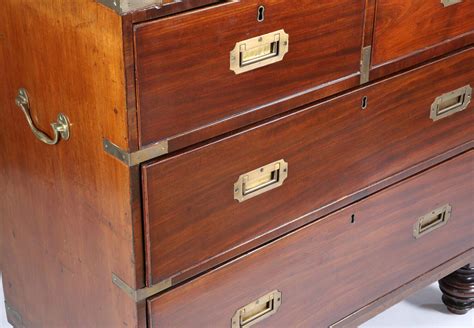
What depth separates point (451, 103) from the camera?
6.38 feet

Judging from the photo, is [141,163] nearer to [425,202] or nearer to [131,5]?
[131,5]

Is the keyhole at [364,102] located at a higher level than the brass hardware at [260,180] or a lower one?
higher

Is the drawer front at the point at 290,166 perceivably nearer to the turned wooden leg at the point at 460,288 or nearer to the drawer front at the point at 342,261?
the drawer front at the point at 342,261

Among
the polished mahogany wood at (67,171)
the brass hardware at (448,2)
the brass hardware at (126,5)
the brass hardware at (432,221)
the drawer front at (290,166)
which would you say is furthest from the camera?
the brass hardware at (432,221)

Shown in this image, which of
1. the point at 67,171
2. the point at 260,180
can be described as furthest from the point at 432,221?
the point at 67,171

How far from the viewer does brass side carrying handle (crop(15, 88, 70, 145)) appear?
1542 millimetres

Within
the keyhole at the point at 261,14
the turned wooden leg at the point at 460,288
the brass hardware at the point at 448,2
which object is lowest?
the turned wooden leg at the point at 460,288

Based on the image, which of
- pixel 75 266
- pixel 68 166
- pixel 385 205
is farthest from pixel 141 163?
pixel 385 205

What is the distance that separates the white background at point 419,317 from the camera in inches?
89.8

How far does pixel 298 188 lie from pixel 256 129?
0.62 ft

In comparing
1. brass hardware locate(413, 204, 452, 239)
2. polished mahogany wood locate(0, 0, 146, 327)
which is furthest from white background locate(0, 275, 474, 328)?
Result: polished mahogany wood locate(0, 0, 146, 327)

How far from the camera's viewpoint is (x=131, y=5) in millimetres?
1296

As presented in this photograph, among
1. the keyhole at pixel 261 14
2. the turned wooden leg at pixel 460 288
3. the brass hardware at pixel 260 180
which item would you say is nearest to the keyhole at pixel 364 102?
the brass hardware at pixel 260 180

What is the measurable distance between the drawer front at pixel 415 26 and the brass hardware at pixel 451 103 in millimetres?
107
